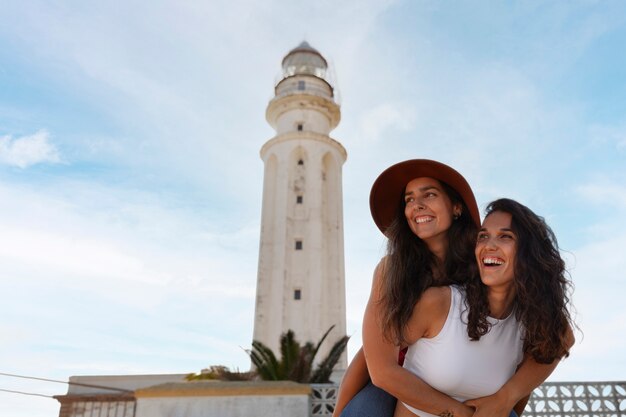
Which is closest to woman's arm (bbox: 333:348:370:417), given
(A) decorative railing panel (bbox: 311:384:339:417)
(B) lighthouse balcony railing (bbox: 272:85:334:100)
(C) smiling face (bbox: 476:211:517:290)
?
(C) smiling face (bbox: 476:211:517:290)

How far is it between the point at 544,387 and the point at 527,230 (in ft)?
25.1

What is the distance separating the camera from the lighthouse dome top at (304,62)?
27000mm

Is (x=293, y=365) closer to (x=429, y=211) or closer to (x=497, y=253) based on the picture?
(x=429, y=211)

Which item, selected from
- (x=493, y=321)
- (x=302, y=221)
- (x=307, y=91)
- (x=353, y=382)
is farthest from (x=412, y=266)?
(x=307, y=91)

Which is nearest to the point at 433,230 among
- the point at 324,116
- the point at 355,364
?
the point at 355,364

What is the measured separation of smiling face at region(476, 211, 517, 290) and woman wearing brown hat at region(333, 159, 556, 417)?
0.18 metres

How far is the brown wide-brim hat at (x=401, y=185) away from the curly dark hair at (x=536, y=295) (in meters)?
0.37

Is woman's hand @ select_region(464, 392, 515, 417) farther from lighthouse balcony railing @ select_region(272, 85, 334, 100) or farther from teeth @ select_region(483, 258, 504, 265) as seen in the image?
lighthouse balcony railing @ select_region(272, 85, 334, 100)

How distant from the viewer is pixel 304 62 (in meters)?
27.4

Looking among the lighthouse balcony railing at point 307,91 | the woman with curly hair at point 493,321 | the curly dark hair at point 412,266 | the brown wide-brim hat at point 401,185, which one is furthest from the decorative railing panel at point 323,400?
the lighthouse balcony railing at point 307,91

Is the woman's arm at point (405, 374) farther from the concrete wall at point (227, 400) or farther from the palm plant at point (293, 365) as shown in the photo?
the palm plant at point (293, 365)

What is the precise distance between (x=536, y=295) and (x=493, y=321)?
0.18 meters

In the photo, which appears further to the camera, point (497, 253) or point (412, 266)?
point (412, 266)

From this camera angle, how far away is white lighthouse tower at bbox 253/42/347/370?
2064 centimetres
